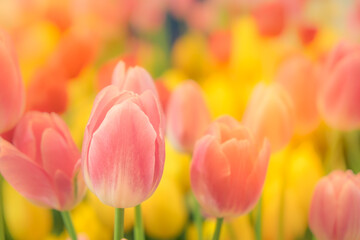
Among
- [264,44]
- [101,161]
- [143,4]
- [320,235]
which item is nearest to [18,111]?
[101,161]

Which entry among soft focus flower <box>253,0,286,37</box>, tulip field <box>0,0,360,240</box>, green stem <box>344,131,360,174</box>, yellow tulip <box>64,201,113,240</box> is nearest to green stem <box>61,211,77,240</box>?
tulip field <box>0,0,360,240</box>

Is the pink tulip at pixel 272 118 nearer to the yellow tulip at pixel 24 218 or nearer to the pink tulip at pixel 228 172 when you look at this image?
the pink tulip at pixel 228 172

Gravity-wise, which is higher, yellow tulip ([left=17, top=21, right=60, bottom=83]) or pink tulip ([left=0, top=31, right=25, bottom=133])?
pink tulip ([left=0, top=31, right=25, bottom=133])

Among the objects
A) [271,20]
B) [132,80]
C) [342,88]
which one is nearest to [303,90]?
[342,88]

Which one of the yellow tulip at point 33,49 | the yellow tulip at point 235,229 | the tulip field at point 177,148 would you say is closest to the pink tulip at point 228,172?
the tulip field at point 177,148

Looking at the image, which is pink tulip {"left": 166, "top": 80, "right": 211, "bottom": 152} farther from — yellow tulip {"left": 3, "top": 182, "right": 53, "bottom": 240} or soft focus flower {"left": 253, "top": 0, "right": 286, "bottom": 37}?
soft focus flower {"left": 253, "top": 0, "right": 286, "bottom": 37}
